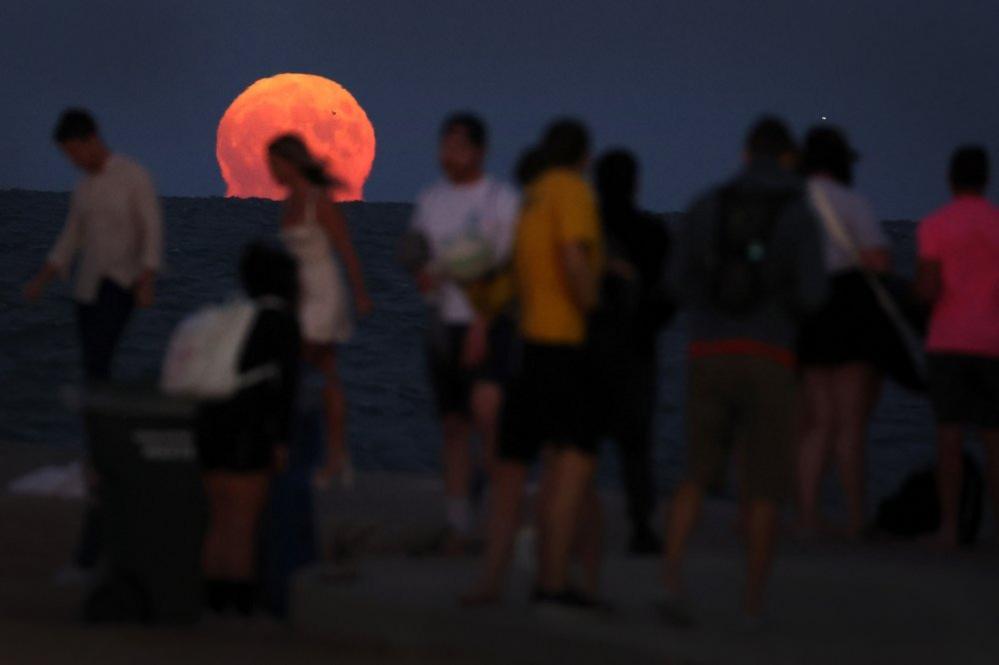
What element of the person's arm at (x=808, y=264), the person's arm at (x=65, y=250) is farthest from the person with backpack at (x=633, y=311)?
the person's arm at (x=65, y=250)

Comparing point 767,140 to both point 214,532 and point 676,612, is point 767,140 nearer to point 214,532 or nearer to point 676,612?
point 676,612

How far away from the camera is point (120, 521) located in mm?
7965

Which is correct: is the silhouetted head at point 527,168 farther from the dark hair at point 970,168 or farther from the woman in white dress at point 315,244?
the dark hair at point 970,168

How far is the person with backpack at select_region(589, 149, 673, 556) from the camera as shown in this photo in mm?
8031

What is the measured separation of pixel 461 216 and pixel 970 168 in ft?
8.98

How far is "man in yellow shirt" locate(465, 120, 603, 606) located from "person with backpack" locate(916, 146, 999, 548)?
294 cm

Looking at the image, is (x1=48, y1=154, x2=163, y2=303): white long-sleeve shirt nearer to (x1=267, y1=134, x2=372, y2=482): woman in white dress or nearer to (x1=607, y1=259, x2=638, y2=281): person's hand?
(x1=267, y1=134, x2=372, y2=482): woman in white dress

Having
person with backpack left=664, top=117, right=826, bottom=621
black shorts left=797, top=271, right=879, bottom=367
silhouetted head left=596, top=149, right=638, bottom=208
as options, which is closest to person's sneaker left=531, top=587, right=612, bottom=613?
person with backpack left=664, top=117, right=826, bottom=621

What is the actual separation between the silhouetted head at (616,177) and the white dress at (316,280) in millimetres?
1804

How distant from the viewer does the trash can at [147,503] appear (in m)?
7.90

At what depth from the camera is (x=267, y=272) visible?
805 centimetres

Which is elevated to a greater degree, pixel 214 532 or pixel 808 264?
pixel 808 264

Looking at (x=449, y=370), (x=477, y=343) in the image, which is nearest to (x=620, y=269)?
(x=477, y=343)

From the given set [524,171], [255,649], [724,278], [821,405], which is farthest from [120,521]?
[821,405]
